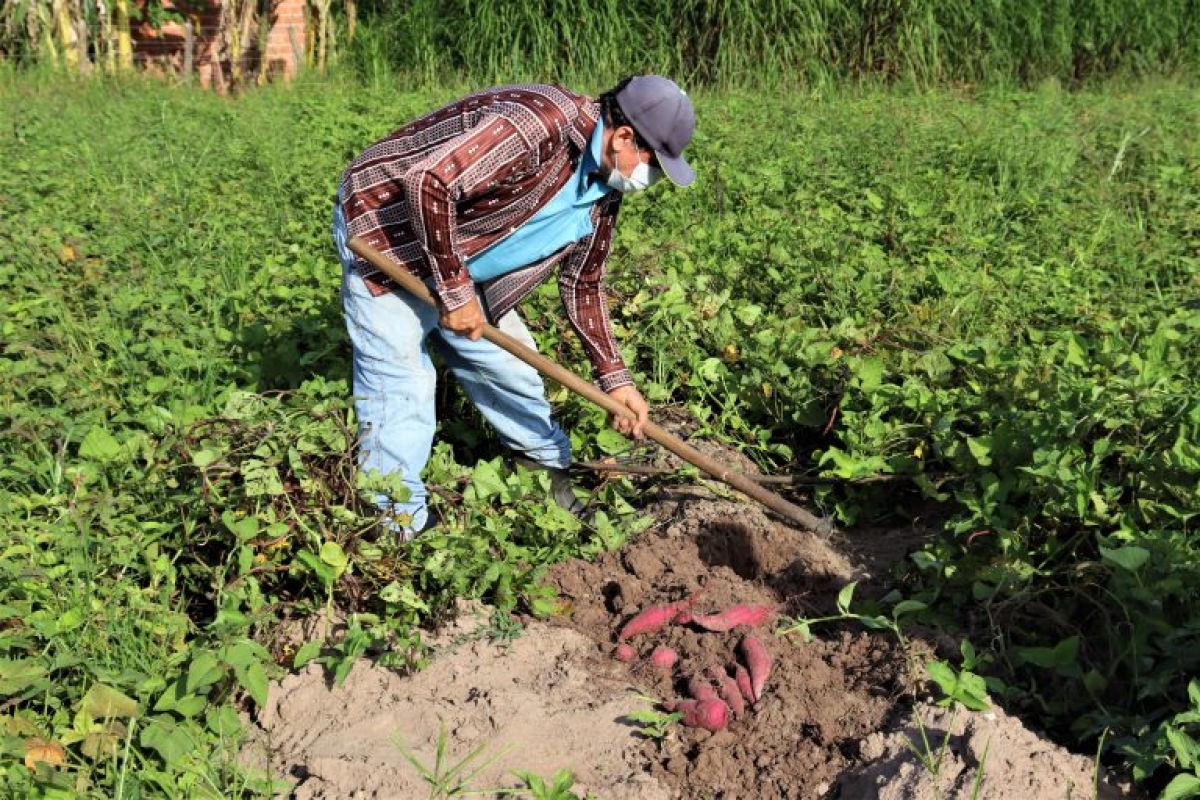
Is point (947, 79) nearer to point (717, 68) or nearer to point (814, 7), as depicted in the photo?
point (814, 7)

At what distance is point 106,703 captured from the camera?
112 inches

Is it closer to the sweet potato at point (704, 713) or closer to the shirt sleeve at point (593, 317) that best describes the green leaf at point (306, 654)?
the sweet potato at point (704, 713)

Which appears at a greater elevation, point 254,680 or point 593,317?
point 593,317

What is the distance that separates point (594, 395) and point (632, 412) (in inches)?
6.9

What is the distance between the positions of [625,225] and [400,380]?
2676 mm

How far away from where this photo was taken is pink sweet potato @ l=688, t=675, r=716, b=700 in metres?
3.10

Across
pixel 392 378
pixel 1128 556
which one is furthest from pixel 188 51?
pixel 1128 556

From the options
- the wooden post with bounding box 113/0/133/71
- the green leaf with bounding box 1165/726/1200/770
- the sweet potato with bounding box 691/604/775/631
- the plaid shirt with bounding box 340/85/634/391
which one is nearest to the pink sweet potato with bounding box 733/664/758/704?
the sweet potato with bounding box 691/604/775/631

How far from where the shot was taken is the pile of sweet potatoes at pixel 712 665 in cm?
306

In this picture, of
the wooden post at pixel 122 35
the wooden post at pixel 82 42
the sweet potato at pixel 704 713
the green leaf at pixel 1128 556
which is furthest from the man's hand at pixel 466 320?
the wooden post at pixel 122 35

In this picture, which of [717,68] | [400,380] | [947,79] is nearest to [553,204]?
[400,380]

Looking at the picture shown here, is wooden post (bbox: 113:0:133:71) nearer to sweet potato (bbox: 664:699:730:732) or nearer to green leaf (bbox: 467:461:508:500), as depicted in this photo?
green leaf (bbox: 467:461:508:500)

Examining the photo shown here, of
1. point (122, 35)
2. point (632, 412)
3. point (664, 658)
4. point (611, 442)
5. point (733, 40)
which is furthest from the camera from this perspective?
point (122, 35)

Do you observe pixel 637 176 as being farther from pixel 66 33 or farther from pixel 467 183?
pixel 66 33
